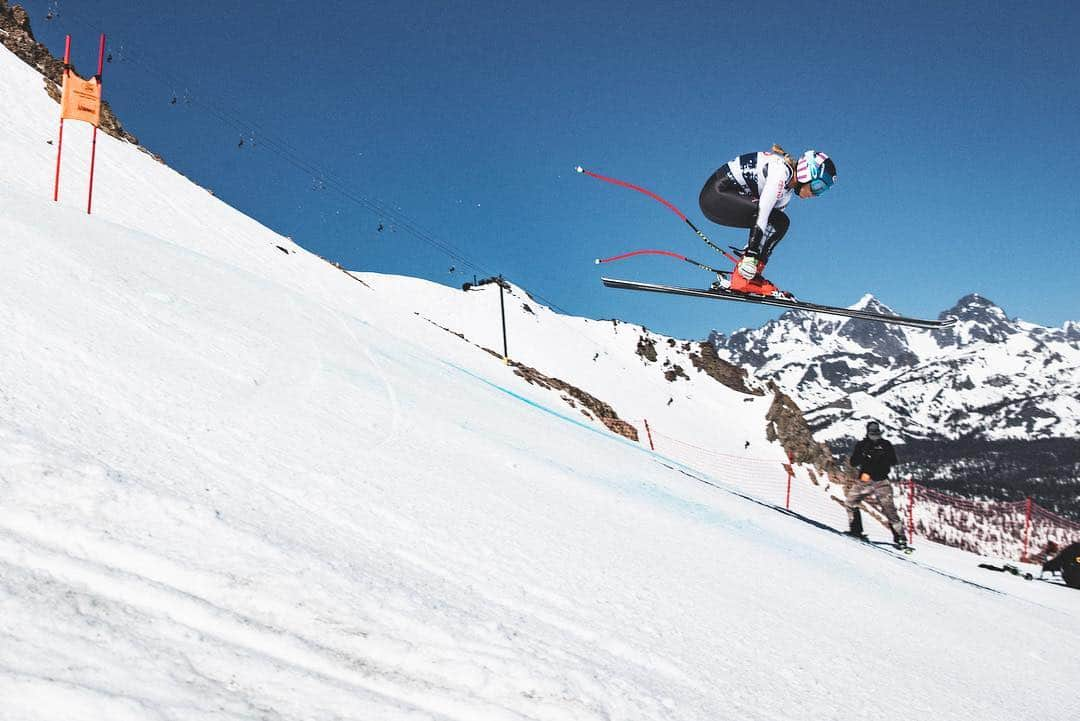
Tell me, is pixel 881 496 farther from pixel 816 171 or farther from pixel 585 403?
pixel 585 403

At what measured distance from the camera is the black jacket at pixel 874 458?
36.6 feet

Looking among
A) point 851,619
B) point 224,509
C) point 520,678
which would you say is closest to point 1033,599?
point 851,619

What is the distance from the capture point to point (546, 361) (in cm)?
4369

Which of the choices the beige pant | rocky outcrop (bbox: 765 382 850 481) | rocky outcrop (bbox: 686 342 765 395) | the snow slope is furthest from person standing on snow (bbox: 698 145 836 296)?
rocky outcrop (bbox: 686 342 765 395)

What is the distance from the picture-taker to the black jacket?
11.2m

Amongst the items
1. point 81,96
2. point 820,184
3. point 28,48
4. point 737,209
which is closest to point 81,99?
point 81,96

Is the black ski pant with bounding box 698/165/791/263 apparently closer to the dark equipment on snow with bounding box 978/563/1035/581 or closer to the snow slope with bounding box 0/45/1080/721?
the snow slope with bounding box 0/45/1080/721

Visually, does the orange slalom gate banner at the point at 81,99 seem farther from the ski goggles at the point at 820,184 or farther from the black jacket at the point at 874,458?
the black jacket at the point at 874,458

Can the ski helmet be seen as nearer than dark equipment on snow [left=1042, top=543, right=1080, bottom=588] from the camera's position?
Yes

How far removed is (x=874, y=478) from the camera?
1118cm

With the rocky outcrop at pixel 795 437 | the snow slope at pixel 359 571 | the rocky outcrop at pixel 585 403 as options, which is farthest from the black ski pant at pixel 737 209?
the rocky outcrop at pixel 795 437

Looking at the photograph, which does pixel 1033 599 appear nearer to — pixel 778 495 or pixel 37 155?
pixel 37 155

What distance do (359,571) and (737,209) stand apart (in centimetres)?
755

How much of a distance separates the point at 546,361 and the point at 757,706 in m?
41.3
